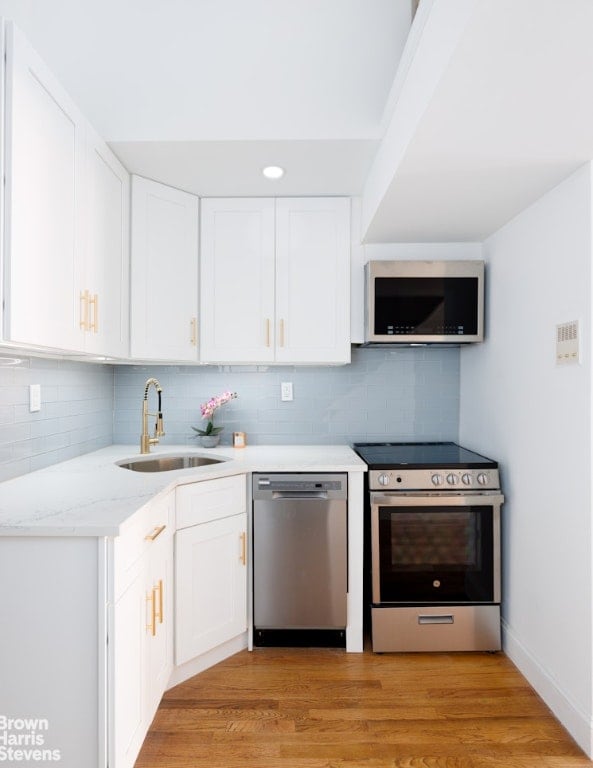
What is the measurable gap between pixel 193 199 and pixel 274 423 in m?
1.36

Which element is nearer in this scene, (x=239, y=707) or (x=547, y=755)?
(x=547, y=755)

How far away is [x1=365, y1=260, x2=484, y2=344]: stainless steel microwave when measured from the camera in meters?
2.83

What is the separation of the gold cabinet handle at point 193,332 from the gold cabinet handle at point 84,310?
0.82m

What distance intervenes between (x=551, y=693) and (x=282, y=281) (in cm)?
224

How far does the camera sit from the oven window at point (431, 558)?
2564 millimetres

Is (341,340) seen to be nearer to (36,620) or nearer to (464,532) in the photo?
(464,532)

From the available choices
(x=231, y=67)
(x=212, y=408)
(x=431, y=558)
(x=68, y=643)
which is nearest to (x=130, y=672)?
(x=68, y=643)

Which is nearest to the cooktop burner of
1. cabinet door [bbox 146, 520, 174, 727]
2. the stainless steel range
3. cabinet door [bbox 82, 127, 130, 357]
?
the stainless steel range

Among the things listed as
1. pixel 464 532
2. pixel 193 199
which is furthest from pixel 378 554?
pixel 193 199

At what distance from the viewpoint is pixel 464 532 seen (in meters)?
2.57

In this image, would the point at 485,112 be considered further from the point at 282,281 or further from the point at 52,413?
the point at 52,413

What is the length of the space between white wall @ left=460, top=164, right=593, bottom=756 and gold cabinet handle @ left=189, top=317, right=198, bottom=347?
1571 mm

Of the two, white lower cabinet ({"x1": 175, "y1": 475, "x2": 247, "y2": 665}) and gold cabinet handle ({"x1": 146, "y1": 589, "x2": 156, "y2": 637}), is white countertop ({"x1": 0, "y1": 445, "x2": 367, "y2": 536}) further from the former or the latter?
gold cabinet handle ({"x1": 146, "y1": 589, "x2": 156, "y2": 637})

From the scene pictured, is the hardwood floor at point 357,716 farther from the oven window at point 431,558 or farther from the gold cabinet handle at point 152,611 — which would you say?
the gold cabinet handle at point 152,611
